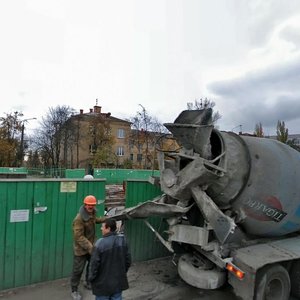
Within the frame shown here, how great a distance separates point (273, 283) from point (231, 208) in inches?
55.6

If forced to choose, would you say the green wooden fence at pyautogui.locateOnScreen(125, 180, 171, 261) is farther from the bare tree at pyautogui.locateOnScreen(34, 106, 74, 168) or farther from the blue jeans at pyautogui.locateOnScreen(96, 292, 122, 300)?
the bare tree at pyautogui.locateOnScreen(34, 106, 74, 168)

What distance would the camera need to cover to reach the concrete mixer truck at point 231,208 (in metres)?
5.02

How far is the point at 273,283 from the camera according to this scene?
17.7 feet

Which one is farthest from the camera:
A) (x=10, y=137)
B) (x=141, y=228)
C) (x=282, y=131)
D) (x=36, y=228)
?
(x=10, y=137)

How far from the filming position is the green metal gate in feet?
18.3

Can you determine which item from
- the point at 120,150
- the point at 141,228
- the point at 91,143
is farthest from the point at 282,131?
the point at 141,228

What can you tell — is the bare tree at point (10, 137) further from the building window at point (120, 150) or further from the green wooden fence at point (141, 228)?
the green wooden fence at point (141, 228)

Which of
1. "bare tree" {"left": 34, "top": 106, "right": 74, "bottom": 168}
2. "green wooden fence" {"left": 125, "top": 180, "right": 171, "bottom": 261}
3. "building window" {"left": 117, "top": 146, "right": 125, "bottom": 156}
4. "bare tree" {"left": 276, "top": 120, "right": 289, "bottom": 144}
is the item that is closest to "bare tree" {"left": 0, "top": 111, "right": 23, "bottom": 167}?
"bare tree" {"left": 34, "top": 106, "right": 74, "bottom": 168}

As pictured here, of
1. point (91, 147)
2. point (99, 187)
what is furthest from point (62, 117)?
point (99, 187)

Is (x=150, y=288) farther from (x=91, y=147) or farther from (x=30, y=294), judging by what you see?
(x=91, y=147)

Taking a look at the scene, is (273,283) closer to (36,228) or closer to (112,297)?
(112,297)

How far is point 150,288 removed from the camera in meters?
6.13

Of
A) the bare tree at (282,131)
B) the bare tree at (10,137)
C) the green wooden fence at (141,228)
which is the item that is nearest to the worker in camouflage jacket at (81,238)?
the green wooden fence at (141,228)

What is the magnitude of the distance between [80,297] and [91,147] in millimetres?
50456
